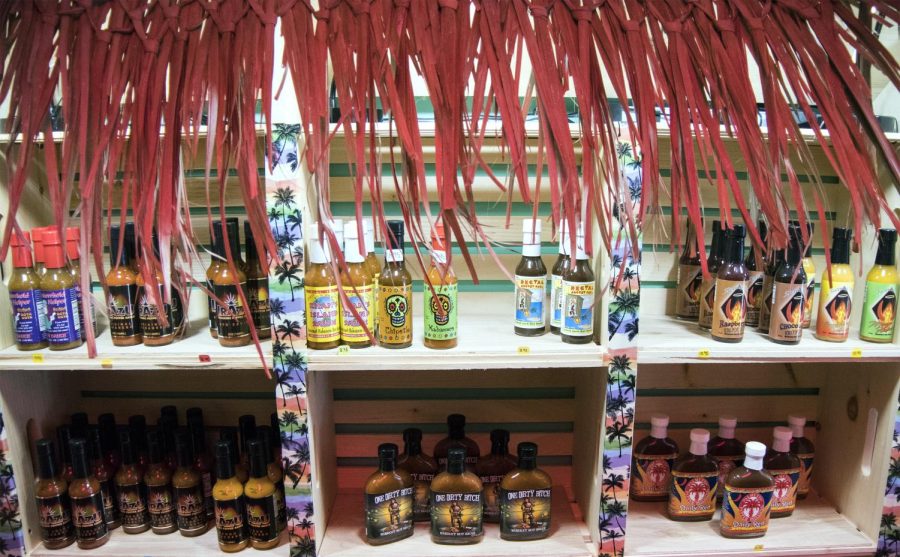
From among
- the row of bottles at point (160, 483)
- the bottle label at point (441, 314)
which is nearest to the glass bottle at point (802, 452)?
the bottle label at point (441, 314)

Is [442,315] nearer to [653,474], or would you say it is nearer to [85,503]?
[653,474]

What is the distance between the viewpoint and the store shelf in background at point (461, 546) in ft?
3.86

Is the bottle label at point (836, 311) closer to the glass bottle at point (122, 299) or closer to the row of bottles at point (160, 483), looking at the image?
the row of bottles at point (160, 483)

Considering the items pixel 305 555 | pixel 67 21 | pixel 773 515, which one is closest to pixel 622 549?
pixel 773 515

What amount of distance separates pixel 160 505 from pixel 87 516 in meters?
0.14

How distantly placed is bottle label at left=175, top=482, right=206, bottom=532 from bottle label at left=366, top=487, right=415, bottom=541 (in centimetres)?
39

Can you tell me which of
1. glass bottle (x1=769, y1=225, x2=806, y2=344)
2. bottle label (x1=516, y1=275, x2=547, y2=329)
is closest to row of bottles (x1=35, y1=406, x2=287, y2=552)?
bottle label (x1=516, y1=275, x2=547, y2=329)

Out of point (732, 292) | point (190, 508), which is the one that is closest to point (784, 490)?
point (732, 292)

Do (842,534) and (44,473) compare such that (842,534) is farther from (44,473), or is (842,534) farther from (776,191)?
(44,473)

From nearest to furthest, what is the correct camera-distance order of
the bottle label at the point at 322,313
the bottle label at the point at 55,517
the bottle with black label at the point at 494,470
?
the bottle label at the point at 322,313
the bottle label at the point at 55,517
the bottle with black label at the point at 494,470

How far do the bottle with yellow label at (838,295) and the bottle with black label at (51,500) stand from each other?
1638 mm

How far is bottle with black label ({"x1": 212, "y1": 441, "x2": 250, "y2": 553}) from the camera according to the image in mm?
1176

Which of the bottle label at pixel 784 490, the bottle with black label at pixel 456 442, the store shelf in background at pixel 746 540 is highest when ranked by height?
the bottle with black label at pixel 456 442

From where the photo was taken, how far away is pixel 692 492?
1285mm
